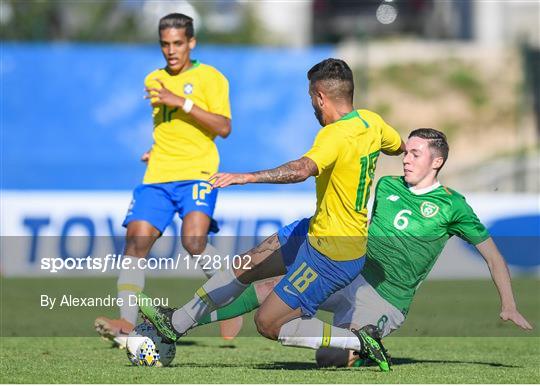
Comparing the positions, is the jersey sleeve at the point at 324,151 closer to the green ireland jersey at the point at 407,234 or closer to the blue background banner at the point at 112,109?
the green ireland jersey at the point at 407,234

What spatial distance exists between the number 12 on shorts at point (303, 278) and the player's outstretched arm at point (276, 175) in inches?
29.3

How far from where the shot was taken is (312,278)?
7297 millimetres

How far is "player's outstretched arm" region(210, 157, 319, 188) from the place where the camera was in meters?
6.48

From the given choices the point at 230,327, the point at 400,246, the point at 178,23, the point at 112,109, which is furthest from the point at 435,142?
the point at 112,109

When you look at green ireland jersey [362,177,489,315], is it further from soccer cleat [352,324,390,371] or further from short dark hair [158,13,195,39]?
short dark hair [158,13,195,39]

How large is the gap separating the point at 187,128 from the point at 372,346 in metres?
3.00

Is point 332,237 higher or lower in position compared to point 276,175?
lower

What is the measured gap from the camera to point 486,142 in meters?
27.5

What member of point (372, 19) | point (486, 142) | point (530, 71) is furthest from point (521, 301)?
point (372, 19)

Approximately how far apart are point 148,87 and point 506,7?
28.2 meters

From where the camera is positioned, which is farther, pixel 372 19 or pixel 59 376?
pixel 372 19

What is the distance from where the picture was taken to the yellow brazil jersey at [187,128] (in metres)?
9.55

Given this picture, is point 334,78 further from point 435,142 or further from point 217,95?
point 217,95

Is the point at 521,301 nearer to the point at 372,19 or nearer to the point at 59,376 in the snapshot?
the point at 59,376
